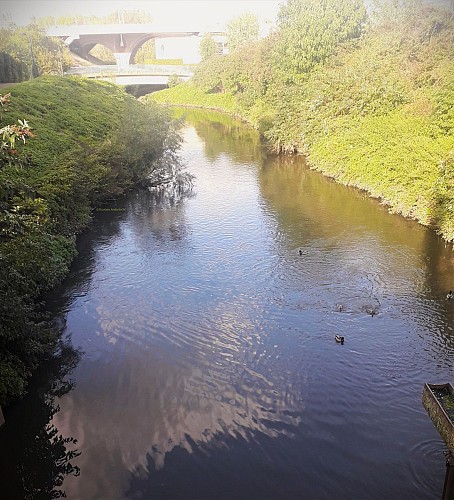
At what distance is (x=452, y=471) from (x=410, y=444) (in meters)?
1.64

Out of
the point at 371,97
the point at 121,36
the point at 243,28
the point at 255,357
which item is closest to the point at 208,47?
the point at 243,28

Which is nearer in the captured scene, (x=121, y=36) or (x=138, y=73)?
(x=138, y=73)

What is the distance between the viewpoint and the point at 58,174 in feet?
76.5

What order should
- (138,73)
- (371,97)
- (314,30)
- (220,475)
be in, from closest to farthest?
1. (220,475)
2. (371,97)
3. (314,30)
4. (138,73)

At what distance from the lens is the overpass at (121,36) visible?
288ft

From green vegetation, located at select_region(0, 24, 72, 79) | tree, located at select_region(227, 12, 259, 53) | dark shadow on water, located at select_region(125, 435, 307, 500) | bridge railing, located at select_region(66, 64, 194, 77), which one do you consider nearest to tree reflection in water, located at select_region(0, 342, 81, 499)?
dark shadow on water, located at select_region(125, 435, 307, 500)

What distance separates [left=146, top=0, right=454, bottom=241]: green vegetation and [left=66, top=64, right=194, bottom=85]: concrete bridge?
3577 centimetres

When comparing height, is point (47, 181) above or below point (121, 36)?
below

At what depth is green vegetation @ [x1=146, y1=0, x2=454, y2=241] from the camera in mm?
26234

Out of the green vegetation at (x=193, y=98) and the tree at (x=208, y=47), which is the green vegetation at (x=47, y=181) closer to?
the green vegetation at (x=193, y=98)

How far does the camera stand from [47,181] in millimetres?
22500

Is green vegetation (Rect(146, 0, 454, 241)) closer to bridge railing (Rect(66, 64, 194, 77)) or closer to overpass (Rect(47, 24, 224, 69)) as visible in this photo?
bridge railing (Rect(66, 64, 194, 77))

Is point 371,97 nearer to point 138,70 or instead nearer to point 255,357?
point 255,357

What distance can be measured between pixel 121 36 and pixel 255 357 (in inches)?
3597
